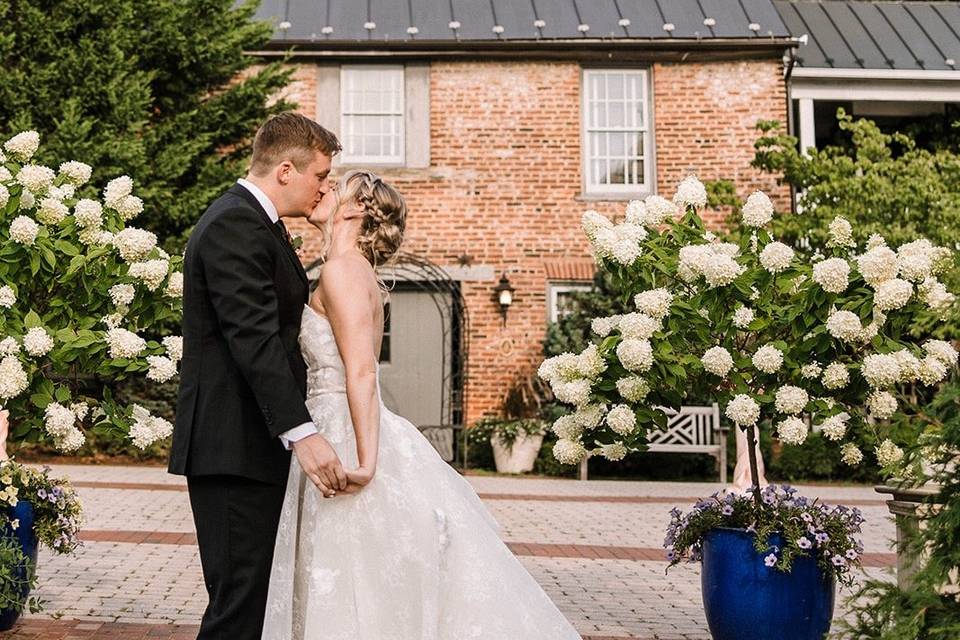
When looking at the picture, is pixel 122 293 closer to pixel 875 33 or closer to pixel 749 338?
pixel 749 338

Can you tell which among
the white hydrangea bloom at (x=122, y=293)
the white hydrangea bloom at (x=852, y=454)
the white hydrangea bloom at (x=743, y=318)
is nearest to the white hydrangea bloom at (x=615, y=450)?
the white hydrangea bloom at (x=743, y=318)

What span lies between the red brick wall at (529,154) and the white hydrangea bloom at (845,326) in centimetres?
1021

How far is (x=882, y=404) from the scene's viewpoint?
181 inches

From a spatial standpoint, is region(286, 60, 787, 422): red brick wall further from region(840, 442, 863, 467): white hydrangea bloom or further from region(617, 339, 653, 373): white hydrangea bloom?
region(617, 339, 653, 373): white hydrangea bloom

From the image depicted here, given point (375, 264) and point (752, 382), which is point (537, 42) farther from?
point (375, 264)

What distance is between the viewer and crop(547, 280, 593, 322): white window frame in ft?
48.4

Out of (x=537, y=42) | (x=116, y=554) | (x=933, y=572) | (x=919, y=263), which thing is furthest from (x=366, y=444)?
(x=537, y=42)

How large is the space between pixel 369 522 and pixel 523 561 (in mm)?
4389

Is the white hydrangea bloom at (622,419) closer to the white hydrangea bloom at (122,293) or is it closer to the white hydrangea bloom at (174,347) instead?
→ the white hydrangea bloom at (174,347)

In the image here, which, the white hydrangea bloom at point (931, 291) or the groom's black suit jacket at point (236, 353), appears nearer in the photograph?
the groom's black suit jacket at point (236, 353)

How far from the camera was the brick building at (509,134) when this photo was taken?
14.7m

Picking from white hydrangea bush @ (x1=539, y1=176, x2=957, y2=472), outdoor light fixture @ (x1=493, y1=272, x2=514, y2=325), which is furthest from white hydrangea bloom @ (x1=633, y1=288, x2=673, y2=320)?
outdoor light fixture @ (x1=493, y1=272, x2=514, y2=325)

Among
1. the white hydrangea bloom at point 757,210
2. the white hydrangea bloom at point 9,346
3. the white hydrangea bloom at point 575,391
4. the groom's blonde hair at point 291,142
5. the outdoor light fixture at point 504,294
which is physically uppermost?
the outdoor light fixture at point 504,294

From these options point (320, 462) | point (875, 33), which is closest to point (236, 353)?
point (320, 462)
